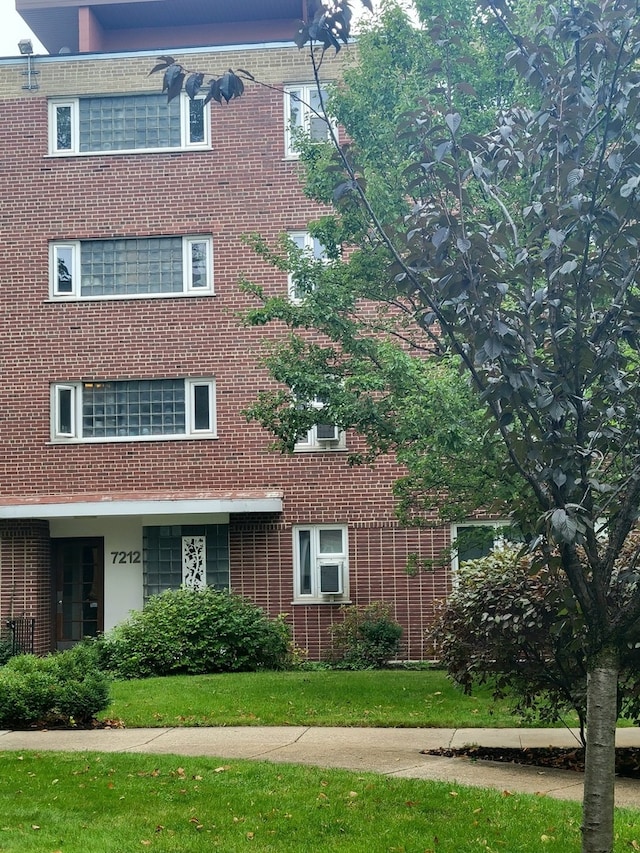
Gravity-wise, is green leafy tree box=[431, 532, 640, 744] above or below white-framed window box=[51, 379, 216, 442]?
below

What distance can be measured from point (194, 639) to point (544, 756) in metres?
→ 9.17

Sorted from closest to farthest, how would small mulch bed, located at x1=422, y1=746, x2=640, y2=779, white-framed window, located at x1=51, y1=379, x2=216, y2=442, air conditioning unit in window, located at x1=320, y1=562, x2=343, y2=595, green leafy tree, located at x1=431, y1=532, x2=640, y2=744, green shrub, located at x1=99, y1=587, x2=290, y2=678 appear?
green leafy tree, located at x1=431, y1=532, x2=640, y2=744 < small mulch bed, located at x1=422, y1=746, x2=640, y2=779 < green shrub, located at x1=99, y1=587, x2=290, y2=678 < air conditioning unit in window, located at x1=320, y1=562, x2=343, y2=595 < white-framed window, located at x1=51, y1=379, x2=216, y2=442

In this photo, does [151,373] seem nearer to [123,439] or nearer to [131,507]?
[123,439]

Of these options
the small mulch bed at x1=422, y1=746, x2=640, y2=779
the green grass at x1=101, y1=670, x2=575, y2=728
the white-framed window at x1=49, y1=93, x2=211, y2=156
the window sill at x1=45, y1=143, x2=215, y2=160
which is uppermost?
the white-framed window at x1=49, y1=93, x2=211, y2=156

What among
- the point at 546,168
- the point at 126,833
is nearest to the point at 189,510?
the point at 126,833

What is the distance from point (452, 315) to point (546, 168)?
3.39 feet

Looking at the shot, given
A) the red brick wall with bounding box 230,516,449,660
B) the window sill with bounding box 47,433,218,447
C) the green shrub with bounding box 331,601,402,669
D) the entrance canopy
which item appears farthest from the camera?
the window sill with bounding box 47,433,218,447

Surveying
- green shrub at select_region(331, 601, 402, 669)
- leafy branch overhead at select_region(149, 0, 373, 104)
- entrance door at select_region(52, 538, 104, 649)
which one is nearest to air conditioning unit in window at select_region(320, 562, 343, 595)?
green shrub at select_region(331, 601, 402, 669)

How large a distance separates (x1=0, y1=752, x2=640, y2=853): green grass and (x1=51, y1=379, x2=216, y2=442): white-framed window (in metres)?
12.5

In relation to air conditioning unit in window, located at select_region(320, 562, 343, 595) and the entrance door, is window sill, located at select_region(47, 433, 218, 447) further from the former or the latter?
air conditioning unit in window, located at select_region(320, 562, 343, 595)

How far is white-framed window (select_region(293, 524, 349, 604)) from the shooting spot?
2080cm

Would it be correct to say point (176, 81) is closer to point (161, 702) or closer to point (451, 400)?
point (451, 400)

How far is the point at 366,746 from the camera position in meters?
10.6

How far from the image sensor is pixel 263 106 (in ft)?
71.5
